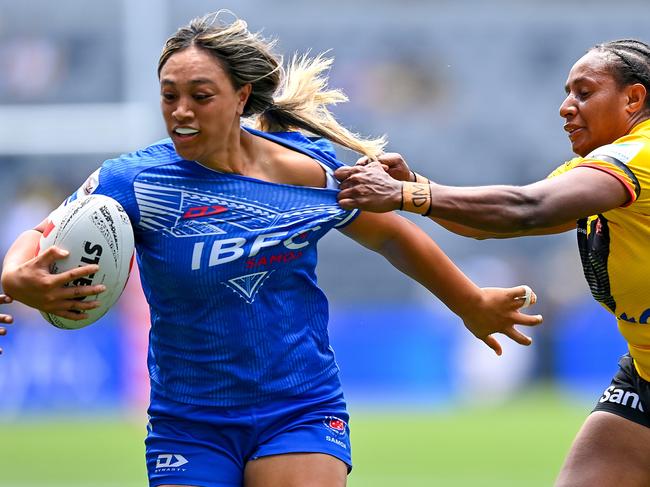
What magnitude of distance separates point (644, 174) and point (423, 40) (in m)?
19.7

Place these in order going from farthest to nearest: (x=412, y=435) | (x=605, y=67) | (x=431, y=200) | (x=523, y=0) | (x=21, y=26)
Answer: (x=523, y=0) < (x=21, y=26) < (x=412, y=435) < (x=605, y=67) < (x=431, y=200)

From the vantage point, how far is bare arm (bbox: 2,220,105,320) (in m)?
4.73

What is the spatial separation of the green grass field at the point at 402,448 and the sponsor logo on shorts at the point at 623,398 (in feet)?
16.7

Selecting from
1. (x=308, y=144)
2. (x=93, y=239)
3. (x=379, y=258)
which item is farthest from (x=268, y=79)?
(x=379, y=258)

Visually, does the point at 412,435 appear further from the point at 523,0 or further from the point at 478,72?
the point at 523,0

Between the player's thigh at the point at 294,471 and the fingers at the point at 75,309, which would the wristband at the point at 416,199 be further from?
the fingers at the point at 75,309

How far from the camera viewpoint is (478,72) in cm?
2444

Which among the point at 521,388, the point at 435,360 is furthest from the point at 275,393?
the point at 521,388

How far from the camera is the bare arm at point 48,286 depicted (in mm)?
4730

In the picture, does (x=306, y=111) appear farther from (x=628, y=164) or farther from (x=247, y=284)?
(x=628, y=164)

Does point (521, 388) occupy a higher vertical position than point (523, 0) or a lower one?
lower

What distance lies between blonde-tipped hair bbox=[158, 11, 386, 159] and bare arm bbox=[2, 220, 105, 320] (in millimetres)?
862

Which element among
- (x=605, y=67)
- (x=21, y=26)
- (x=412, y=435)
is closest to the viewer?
(x=605, y=67)

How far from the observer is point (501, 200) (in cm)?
495
